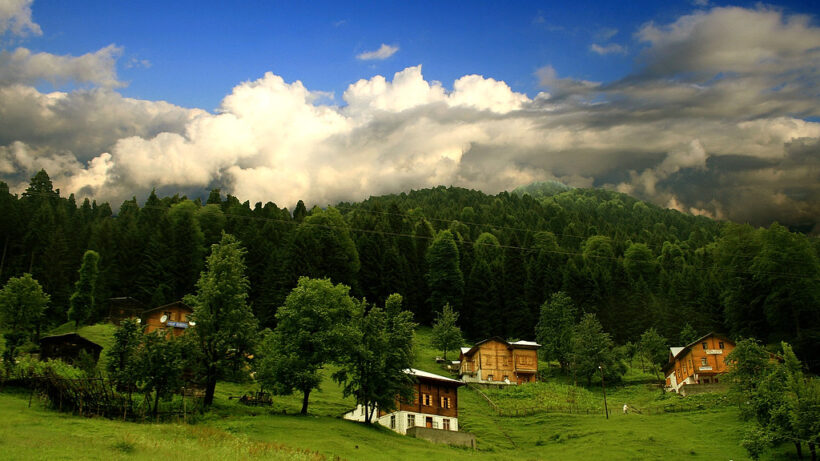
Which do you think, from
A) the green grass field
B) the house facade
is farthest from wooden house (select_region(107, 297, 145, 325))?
the house facade

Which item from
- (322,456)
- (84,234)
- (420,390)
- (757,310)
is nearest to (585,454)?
(420,390)

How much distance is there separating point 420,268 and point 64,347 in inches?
2767

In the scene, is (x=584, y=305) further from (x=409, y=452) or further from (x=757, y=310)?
(x=409, y=452)

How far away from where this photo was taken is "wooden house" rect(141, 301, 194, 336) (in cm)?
7038

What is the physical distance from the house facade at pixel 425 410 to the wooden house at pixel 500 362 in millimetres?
23011

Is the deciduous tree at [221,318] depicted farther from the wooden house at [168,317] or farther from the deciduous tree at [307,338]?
the wooden house at [168,317]

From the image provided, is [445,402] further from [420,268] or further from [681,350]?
[420,268]

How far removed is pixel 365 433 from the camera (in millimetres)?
41469

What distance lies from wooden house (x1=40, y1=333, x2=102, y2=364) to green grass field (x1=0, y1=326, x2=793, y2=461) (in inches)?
513

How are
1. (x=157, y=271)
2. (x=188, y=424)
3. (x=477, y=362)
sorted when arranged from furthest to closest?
1. (x=157, y=271)
2. (x=477, y=362)
3. (x=188, y=424)

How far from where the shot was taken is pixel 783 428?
41406 millimetres

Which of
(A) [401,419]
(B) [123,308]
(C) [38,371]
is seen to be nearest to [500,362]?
(A) [401,419]

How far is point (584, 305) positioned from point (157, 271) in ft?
242

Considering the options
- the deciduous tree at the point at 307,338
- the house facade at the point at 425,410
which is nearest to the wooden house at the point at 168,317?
the deciduous tree at the point at 307,338
